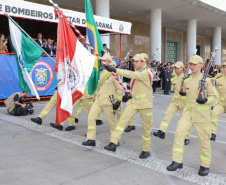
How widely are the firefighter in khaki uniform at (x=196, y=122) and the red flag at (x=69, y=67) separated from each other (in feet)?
6.65

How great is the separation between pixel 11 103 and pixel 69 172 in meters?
5.32

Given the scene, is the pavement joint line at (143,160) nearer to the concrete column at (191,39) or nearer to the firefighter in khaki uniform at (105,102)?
the firefighter in khaki uniform at (105,102)

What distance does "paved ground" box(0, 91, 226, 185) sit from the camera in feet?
12.5

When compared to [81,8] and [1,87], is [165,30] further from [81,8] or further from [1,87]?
[1,87]

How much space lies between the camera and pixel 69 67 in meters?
5.23

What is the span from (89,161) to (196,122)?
1.90 meters

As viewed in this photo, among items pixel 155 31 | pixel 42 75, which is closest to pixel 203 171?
pixel 42 75

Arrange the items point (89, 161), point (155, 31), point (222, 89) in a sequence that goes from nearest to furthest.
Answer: point (89, 161)
point (222, 89)
point (155, 31)

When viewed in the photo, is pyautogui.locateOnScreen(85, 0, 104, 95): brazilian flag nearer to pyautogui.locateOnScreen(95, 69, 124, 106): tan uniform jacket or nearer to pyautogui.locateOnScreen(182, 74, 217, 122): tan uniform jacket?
pyautogui.locateOnScreen(95, 69, 124, 106): tan uniform jacket

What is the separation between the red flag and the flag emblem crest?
574 cm

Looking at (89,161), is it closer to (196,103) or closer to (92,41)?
(196,103)

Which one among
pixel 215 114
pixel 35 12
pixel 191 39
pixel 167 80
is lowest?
pixel 215 114

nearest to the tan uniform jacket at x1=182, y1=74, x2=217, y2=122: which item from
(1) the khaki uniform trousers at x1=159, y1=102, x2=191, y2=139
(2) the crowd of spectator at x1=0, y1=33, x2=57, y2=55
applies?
(1) the khaki uniform trousers at x1=159, y1=102, x2=191, y2=139

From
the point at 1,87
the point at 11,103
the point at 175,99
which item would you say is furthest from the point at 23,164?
the point at 1,87
